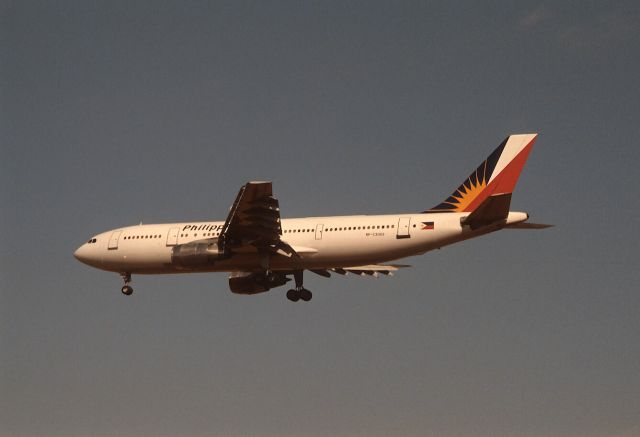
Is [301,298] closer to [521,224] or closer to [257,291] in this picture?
[257,291]

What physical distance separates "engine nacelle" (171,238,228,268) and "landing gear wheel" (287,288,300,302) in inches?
217

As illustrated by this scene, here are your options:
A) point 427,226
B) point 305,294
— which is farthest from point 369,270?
point 427,226

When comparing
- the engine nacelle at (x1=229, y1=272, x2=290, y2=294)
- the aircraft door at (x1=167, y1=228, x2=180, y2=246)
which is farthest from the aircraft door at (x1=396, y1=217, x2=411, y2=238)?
the aircraft door at (x1=167, y1=228, x2=180, y2=246)

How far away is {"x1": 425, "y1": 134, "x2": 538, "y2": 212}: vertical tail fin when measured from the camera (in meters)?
41.6

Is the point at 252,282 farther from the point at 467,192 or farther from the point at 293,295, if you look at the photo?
the point at 467,192

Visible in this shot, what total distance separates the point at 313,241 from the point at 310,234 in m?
0.40

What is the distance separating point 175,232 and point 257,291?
4651 mm

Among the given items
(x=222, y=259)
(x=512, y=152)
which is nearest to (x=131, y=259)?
(x=222, y=259)

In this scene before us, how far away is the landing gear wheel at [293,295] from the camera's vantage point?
46438 mm

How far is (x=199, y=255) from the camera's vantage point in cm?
4188

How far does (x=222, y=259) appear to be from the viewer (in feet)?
138

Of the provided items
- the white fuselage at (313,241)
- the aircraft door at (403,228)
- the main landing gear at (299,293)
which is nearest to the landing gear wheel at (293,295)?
the main landing gear at (299,293)

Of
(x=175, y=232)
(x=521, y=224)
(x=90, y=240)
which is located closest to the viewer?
(x=521, y=224)

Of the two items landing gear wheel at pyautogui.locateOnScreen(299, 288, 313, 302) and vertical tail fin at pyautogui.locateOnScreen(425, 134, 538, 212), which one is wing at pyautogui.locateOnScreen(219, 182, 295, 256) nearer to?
landing gear wheel at pyautogui.locateOnScreen(299, 288, 313, 302)
